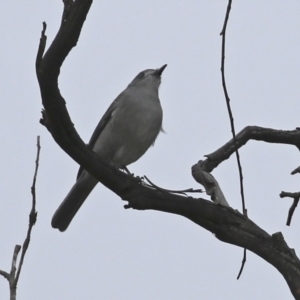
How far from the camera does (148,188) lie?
149 inches

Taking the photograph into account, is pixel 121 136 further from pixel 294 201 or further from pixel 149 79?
pixel 294 201

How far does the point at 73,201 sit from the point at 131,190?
3461mm

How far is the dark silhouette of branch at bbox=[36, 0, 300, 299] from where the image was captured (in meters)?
3.21

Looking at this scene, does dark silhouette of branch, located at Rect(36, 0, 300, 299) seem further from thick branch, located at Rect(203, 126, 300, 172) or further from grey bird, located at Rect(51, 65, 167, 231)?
grey bird, located at Rect(51, 65, 167, 231)

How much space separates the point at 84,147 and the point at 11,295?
1.23 meters

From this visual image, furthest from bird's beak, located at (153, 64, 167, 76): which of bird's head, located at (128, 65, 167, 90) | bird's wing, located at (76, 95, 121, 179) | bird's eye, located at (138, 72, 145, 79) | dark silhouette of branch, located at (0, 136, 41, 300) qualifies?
dark silhouette of branch, located at (0, 136, 41, 300)

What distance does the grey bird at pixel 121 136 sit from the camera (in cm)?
670

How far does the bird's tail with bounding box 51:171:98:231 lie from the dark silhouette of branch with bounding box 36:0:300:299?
320 cm

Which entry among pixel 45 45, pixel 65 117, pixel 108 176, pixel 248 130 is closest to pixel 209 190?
pixel 248 130

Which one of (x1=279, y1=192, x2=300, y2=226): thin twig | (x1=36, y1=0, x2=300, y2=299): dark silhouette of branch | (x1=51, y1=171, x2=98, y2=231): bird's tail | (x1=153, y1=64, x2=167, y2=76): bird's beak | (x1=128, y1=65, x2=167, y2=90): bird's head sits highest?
(x1=153, y1=64, x2=167, y2=76): bird's beak

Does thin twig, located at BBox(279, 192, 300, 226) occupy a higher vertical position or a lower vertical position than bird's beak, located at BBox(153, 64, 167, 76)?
lower

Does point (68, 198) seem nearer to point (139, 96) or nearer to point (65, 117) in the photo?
point (139, 96)

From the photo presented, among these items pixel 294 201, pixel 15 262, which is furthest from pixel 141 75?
pixel 15 262

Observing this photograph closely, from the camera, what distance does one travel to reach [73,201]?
23.2 feet
